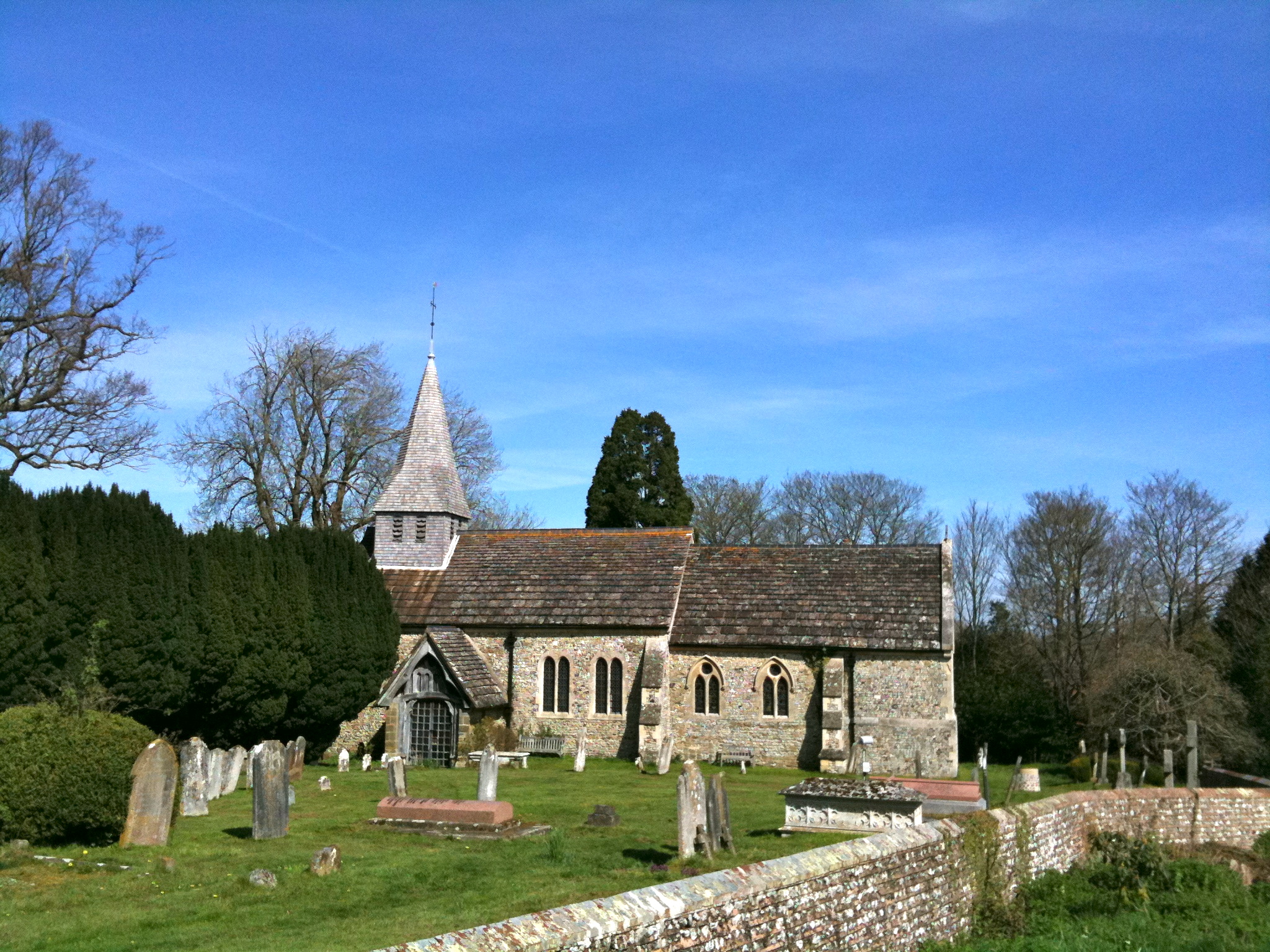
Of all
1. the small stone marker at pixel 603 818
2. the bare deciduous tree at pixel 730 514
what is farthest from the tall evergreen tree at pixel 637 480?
the small stone marker at pixel 603 818

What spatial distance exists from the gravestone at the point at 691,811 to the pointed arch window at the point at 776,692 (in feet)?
51.4

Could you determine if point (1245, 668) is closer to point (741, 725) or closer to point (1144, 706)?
point (1144, 706)

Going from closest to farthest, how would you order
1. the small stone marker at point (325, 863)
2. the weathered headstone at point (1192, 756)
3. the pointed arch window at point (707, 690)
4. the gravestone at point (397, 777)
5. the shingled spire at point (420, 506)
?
1. the small stone marker at point (325, 863)
2. the gravestone at point (397, 777)
3. the weathered headstone at point (1192, 756)
4. the pointed arch window at point (707, 690)
5. the shingled spire at point (420, 506)

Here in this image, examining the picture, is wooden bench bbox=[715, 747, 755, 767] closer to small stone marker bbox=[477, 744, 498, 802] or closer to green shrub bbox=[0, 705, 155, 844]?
small stone marker bbox=[477, 744, 498, 802]

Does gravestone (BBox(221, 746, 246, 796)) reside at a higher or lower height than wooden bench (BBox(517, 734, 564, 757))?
higher

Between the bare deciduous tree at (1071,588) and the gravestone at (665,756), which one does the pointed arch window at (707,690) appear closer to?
the gravestone at (665,756)

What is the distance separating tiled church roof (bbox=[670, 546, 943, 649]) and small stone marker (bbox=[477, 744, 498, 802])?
533 inches

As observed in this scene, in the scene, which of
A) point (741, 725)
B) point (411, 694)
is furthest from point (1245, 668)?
point (411, 694)

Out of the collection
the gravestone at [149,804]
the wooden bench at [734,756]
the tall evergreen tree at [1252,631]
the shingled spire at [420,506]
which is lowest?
the wooden bench at [734,756]

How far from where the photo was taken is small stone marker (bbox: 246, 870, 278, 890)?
1234cm

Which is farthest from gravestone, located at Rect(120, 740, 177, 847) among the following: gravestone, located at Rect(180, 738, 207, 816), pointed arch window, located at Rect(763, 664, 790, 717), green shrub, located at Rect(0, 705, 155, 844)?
pointed arch window, located at Rect(763, 664, 790, 717)

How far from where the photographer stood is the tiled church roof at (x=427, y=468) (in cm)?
3447

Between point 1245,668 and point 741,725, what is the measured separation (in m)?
17.6

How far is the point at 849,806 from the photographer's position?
1622cm
